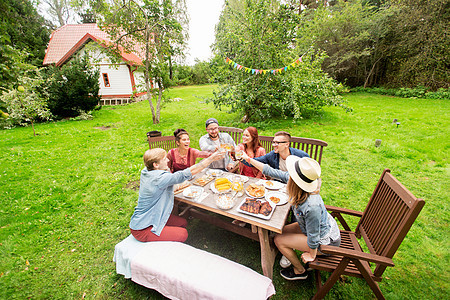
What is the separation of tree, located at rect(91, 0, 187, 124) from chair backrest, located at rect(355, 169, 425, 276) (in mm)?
10360

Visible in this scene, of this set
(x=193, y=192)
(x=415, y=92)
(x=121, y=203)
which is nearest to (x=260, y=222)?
(x=193, y=192)

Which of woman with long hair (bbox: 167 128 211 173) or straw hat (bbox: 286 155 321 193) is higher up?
straw hat (bbox: 286 155 321 193)

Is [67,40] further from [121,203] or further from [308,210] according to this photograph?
[308,210]

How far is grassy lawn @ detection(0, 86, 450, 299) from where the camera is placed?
2.66 metres

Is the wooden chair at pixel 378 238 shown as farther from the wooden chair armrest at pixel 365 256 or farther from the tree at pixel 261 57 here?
the tree at pixel 261 57

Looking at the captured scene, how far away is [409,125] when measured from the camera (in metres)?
8.22

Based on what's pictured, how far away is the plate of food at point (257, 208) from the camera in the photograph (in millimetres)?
2259

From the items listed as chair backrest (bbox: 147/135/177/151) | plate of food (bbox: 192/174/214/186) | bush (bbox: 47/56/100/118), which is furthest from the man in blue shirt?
bush (bbox: 47/56/100/118)

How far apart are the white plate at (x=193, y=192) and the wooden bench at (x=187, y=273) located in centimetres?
65

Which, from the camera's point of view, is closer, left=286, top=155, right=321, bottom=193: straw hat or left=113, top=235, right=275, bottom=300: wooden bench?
left=113, top=235, right=275, bottom=300: wooden bench

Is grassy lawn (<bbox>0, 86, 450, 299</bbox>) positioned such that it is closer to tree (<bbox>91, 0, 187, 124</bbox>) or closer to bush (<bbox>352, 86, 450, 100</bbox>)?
tree (<bbox>91, 0, 187, 124</bbox>)

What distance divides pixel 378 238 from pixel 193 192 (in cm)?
237

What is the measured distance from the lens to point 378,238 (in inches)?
85.1

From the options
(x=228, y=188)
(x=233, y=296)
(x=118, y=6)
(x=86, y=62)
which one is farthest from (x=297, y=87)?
(x=86, y=62)
